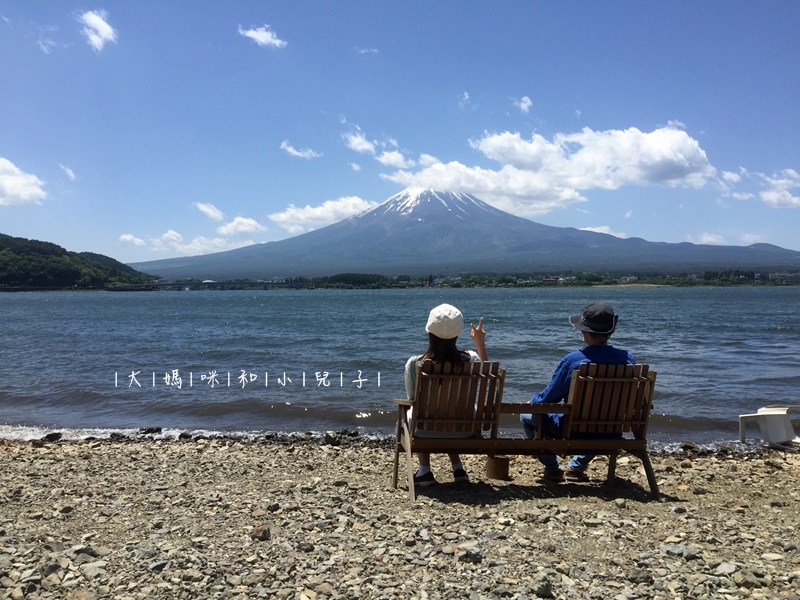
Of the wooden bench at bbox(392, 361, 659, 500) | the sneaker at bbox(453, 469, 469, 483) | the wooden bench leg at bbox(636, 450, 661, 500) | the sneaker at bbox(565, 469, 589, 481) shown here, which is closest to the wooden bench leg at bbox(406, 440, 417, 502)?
the wooden bench at bbox(392, 361, 659, 500)

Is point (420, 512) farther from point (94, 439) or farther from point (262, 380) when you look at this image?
point (262, 380)

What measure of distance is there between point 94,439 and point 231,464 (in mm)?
3607

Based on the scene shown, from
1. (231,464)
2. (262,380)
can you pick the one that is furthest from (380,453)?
(262,380)

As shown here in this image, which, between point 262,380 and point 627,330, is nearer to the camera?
point 262,380

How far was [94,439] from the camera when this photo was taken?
9359 millimetres

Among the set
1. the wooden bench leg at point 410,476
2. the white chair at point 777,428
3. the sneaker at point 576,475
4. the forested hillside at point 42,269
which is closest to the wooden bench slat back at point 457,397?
the wooden bench leg at point 410,476

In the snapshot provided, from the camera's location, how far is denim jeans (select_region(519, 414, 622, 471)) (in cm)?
561

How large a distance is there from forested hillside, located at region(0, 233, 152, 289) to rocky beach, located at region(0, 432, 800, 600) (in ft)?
427

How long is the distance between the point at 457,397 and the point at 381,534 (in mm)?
1473

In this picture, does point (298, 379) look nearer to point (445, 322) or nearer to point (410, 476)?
point (410, 476)

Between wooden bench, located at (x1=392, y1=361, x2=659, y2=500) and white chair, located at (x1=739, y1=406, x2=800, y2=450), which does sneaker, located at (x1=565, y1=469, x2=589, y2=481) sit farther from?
white chair, located at (x1=739, y1=406, x2=800, y2=450)

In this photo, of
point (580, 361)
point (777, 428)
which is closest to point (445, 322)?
point (580, 361)

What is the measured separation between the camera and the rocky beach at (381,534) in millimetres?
3473

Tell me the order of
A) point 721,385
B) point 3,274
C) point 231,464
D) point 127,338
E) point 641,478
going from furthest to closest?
1. point 3,274
2. point 127,338
3. point 721,385
4. point 231,464
5. point 641,478
